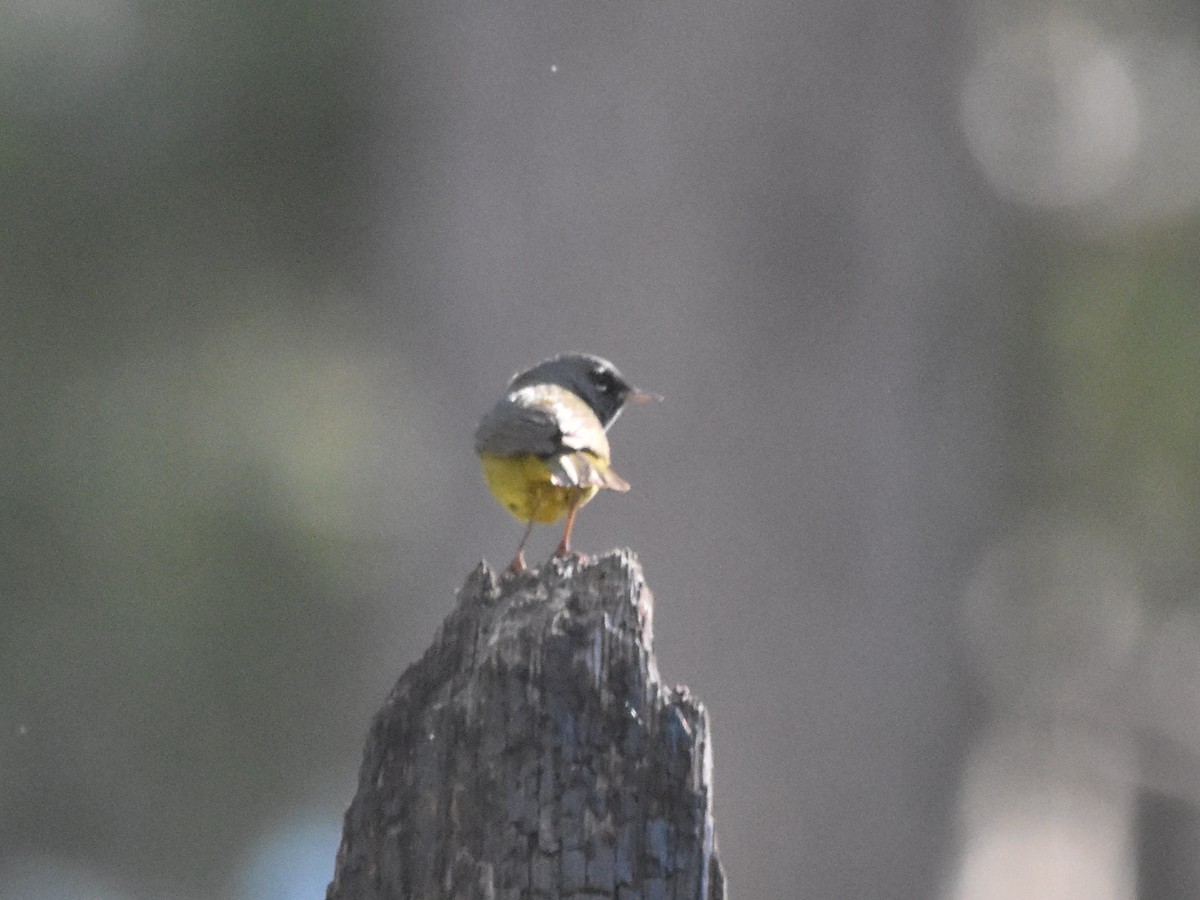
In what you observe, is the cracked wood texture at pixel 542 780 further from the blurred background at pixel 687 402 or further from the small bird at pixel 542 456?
the blurred background at pixel 687 402

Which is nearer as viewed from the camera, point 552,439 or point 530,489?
point 552,439

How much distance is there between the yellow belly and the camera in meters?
5.85

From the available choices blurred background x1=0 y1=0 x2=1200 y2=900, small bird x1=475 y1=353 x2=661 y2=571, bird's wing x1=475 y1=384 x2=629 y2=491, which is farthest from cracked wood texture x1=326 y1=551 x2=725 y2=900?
blurred background x1=0 y1=0 x2=1200 y2=900

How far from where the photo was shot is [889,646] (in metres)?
9.78

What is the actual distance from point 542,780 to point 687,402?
276 inches

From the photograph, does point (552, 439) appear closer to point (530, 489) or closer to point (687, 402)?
point (530, 489)

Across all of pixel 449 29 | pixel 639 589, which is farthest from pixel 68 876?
pixel 639 589

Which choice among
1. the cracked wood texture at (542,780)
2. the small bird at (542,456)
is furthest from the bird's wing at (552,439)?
the cracked wood texture at (542,780)

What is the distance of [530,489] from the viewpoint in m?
5.91

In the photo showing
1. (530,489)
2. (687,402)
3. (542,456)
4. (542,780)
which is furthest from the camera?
(687,402)

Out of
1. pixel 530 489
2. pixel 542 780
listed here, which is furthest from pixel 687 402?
pixel 542 780

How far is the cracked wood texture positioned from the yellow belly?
289 centimetres

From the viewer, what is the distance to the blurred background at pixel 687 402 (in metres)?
9.68

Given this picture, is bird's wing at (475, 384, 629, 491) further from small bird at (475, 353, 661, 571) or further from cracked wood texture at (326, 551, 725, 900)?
cracked wood texture at (326, 551, 725, 900)
